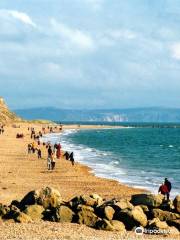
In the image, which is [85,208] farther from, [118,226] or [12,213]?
[12,213]

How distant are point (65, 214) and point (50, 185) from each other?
12.0 meters

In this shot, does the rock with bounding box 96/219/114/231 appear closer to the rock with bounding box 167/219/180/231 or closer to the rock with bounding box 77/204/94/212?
the rock with bounding box 77/204/94/212

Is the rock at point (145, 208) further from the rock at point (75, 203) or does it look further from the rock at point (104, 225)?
the rock at point (75, 203)

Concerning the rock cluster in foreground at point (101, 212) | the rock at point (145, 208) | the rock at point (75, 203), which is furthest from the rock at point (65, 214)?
the rock at point (145, 208)

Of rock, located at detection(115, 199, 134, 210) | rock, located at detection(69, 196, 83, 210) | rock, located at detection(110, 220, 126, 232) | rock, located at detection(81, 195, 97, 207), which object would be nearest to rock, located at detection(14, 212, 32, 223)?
rock, located at detection(69, 196, 83, 210)

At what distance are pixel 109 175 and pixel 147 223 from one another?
816 inches

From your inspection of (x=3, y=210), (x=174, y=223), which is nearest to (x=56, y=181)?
(x=3, y=210)

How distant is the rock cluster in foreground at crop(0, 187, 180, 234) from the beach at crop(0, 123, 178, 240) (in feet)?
1.87

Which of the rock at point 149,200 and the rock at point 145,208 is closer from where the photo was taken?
the rock at point 145,208

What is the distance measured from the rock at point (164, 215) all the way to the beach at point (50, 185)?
2122 millimetres

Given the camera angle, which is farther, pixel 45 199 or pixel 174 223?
pixel 45 199

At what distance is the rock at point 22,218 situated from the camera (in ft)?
65.5

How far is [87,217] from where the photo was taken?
20.4 m

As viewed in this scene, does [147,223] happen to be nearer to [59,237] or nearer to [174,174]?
[59,237]
